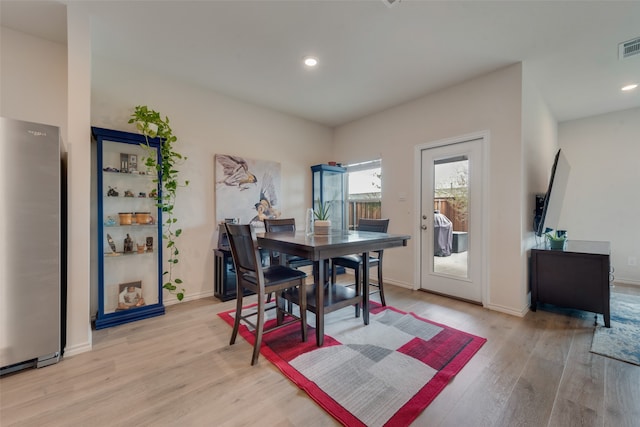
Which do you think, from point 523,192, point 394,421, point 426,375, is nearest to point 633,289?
point 523,192

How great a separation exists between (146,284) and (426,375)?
2.85m

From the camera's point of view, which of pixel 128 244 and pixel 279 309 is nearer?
pixel 279 309

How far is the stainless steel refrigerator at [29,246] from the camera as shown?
5.72 feet

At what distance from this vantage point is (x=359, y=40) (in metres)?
2.43

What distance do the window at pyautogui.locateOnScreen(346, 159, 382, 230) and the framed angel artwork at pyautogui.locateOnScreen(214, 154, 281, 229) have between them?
4.52 ft

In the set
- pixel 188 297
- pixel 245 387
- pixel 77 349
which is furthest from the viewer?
pixel 188 297

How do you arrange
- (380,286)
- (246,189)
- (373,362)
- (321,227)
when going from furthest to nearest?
(246,189)
(380,286)
(321,227)
(373,362)

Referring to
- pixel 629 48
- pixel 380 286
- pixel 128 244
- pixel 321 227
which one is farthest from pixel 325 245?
pixel 629 48

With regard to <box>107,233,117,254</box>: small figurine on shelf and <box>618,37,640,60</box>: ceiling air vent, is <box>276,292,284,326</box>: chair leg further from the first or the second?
<box>618,37,640,60</box>: ceiling air vent

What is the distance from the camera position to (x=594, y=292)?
257cm

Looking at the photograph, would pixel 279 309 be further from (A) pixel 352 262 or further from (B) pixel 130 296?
(B) pixel 130 296

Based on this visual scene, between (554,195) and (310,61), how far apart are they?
9.89ft

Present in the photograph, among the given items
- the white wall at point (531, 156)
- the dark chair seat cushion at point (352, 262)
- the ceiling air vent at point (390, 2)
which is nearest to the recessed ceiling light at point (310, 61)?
the ceiling air vent at point (390, 2)

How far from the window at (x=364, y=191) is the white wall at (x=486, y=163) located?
7.4 inches
